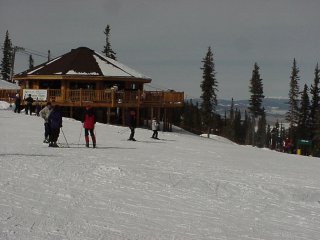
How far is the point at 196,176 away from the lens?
1200 centimetres

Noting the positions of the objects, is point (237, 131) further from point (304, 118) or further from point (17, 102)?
point (17, 102)

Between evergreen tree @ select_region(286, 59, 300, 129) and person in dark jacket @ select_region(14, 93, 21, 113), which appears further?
evergreen tree @ select_region(286, 59, 300, 129)

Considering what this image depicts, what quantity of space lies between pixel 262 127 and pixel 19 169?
366 feet

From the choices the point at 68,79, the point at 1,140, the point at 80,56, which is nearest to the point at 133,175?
the point at 1,140

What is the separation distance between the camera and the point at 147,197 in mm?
9469

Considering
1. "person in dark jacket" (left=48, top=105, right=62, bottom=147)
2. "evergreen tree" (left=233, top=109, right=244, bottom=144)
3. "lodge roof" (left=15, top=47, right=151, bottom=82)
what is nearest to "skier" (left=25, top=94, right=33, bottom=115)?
"lodge roof" (left=15, top=47, right=151, bottom=82)

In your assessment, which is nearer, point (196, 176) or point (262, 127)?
point (196, 176)

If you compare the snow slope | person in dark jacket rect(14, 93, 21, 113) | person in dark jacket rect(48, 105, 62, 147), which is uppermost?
person in dark jacket rect(14, 93, 21, 113)

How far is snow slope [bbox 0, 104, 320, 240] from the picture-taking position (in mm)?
7090

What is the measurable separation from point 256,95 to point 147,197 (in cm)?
6995

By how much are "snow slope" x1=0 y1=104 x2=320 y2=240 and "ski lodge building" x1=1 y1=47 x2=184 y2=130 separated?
15011 mm

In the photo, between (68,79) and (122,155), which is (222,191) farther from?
(68,79)

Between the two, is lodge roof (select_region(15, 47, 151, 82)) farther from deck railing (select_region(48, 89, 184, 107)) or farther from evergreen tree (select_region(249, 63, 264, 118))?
evergreen tree (select_region(249, 63, 264, 118))

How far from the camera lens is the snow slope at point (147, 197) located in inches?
279
